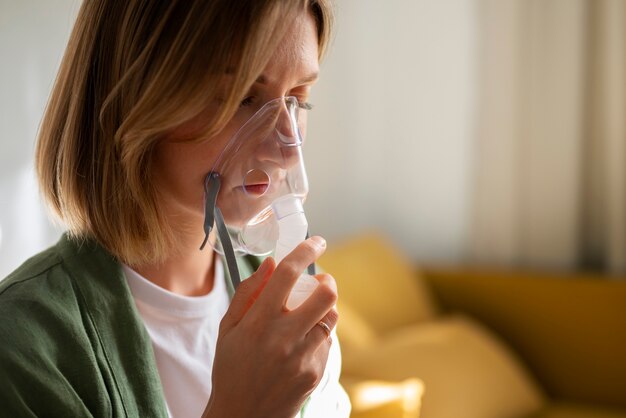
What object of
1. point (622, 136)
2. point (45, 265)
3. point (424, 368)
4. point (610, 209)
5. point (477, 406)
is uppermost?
point (45, 265)

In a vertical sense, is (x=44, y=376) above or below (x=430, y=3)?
below

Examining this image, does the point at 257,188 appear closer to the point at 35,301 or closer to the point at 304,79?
the point at 304,79

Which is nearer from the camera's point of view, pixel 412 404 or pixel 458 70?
pixel 412 404

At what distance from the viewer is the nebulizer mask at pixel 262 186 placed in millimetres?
1079

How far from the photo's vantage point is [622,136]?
113 inches

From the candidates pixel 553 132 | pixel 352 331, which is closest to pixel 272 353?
pixel 352 331

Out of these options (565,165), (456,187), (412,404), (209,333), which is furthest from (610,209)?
(209,333)

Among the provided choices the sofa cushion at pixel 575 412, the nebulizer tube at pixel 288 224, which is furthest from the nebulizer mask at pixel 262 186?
the sofa cushion at pixel 575 412

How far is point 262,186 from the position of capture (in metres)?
1.11

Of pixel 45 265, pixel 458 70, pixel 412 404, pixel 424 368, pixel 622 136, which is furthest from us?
pixel 458 70

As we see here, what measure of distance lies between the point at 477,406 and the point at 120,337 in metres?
1.49

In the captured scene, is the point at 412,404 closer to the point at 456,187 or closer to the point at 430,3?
the point at 456,187

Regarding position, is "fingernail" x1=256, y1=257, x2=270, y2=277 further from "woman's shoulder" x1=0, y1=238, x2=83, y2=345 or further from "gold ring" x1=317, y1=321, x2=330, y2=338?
"woman's shoulder" x1=0, y1=238, x2=83, y2=345

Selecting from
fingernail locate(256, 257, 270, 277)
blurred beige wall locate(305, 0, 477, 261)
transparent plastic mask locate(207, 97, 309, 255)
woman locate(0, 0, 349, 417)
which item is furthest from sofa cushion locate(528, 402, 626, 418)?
fingernail locate(256, 257, 270, 277)
